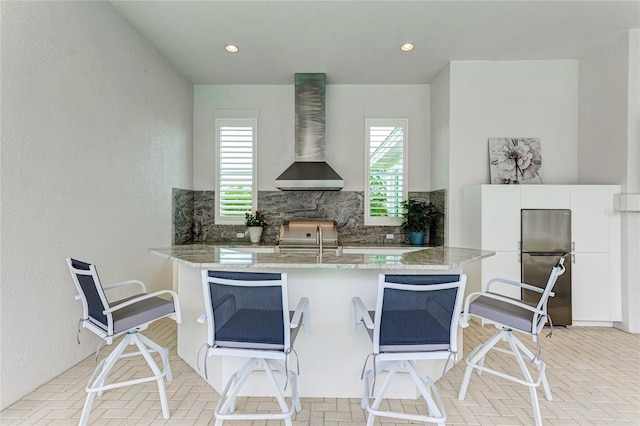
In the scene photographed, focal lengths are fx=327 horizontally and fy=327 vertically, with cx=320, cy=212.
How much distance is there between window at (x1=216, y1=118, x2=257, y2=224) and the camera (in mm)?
4703

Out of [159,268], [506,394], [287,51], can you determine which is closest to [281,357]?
[506,394]

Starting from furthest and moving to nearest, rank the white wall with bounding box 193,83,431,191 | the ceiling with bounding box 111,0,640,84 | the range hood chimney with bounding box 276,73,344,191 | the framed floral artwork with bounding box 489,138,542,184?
the white wall with bounding box 193,83,431,191
the range hood chimney with bounding box 276,73,344,191
the framed floral artwork with bounding box 489,138,542,184
the ceiling with bounding box 111,0,640,84

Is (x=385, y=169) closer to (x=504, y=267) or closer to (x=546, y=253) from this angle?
(x=504, y=267)

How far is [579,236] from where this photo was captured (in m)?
3.37

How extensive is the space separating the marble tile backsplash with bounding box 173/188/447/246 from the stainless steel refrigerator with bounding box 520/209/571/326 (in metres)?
1.41

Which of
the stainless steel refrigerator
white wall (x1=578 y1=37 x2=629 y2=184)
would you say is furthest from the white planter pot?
white wall (x1=578 y1=37 x2=629 y2=184)

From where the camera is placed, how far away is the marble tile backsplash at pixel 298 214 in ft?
15.2

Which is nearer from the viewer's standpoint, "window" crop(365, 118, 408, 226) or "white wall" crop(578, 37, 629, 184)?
"white wall" crop(578, 37, 629, 184)

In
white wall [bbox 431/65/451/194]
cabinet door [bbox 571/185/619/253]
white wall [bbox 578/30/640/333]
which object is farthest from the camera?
white wall [bbox 431/65/451/194]

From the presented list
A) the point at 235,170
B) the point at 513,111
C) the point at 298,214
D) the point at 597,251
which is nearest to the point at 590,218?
the point at 597,251

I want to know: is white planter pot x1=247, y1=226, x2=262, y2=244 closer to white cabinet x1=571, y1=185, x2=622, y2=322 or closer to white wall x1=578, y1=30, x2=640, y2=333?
white cabinet x1=571, y1=185, x2=622, y2=322

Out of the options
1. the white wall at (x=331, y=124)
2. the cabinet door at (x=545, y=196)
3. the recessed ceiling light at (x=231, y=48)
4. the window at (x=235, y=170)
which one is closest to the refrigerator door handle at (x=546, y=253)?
the cabinet door at (x=545, y=196)

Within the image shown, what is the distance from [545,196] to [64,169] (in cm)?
433

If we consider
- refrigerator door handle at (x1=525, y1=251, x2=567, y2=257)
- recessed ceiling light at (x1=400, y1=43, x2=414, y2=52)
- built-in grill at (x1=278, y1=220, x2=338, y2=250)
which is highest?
recessed ceiling light at (x1=400, y1=43, x2=414, y2=52)
